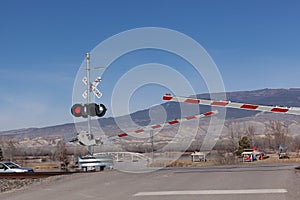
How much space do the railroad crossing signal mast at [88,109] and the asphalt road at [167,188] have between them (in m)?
4.20

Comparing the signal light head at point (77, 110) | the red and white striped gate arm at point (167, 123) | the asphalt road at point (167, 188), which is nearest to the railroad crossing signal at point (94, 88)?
the signal light head at point (77, 110)

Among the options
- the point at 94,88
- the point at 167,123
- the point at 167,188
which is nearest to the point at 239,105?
the point at 167,123

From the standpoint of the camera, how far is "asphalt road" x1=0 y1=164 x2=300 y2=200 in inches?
475

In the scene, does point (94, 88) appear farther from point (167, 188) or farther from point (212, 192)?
point (212, 192)

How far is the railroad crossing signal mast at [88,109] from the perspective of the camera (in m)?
21.6

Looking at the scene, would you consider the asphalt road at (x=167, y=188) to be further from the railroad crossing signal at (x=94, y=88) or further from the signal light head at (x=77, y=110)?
the railroad crossing signal at (x=94, y=88)

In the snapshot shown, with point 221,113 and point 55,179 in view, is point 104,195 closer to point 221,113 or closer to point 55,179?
point 55,179

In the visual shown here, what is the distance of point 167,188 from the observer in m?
13.8

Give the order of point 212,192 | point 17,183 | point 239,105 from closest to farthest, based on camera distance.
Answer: point 212,192
point 17,183
point 239,105

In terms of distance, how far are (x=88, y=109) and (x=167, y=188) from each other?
8769 millimetres

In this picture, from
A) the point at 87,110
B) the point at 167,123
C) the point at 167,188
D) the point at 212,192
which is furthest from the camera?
the point at 167,123

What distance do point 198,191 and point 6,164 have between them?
862 inches

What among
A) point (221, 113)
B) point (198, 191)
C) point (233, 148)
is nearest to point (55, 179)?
point (198, 191)

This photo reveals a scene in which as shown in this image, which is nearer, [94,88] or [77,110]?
[77,110]
